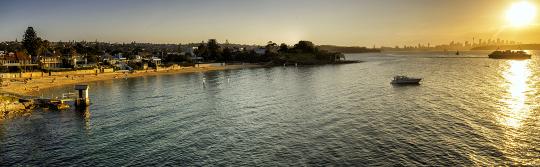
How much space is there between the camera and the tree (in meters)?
165

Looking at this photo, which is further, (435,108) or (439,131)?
(435,108)

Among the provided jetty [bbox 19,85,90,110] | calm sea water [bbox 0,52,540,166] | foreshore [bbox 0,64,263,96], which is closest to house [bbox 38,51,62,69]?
foreshore [bbox 0,64,263,96]

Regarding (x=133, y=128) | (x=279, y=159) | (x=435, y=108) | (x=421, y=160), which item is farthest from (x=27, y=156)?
(x=435, y=108)

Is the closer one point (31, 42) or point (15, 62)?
point (15, 62)

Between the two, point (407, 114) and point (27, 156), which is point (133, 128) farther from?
point (407, 114)

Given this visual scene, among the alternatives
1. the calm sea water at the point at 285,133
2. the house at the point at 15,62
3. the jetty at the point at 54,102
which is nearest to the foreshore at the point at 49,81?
the jetty at the point at 54,102

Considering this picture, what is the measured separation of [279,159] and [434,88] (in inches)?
3037

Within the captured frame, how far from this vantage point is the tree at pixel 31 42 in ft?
541

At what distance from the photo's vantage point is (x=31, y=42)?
6713 inches

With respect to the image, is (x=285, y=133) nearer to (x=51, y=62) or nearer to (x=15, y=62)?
(x=15, y=62)

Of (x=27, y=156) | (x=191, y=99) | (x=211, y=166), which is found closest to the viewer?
(x=211, y=166)

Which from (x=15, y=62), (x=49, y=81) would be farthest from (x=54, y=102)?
(x=15, y=62)

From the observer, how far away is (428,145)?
4219cm

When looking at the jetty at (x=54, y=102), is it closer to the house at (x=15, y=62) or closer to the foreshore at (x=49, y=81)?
the foreshore at (x=49, y=81)
